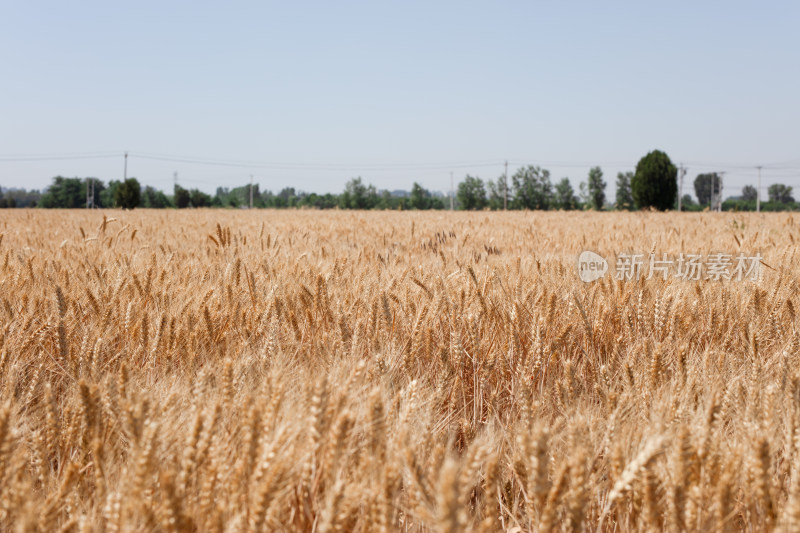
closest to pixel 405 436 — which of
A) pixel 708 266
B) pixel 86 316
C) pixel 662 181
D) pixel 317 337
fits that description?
pixel 317 337

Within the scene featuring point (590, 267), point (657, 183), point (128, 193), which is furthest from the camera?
point (128, 193)

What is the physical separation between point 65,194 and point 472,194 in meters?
76.5

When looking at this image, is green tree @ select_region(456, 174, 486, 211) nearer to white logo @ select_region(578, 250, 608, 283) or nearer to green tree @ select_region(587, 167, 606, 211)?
green tree @ select_region(587, 167, 606, 211)

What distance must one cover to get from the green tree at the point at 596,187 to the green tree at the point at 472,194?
17725 millimetres

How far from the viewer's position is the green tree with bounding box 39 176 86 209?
97438mm

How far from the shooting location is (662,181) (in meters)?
34.8

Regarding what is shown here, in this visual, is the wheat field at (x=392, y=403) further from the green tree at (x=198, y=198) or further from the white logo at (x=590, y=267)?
the green tree at (x=198, y=198)

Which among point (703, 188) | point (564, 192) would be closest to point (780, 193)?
point (703, 188)

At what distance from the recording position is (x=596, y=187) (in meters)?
85.8

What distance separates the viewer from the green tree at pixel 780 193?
413 feet

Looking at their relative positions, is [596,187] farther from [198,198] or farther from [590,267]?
[590,267]

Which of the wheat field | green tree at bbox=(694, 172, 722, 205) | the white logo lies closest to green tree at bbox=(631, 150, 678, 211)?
the white logo

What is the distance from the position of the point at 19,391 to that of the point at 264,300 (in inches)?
34.5

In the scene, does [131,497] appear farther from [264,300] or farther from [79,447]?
[264,300]
